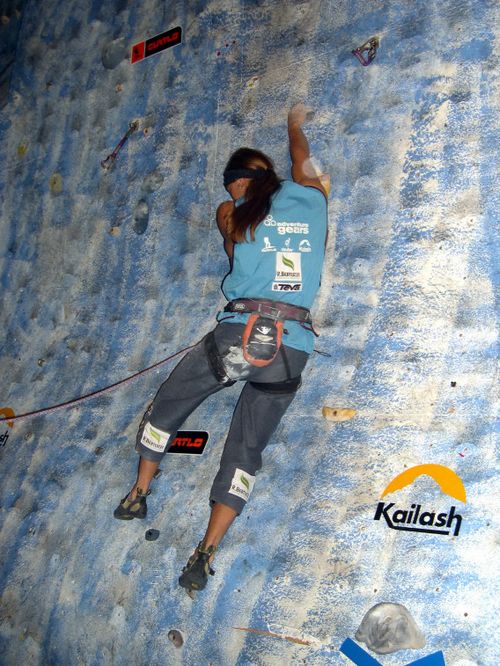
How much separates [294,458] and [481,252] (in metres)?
0.86

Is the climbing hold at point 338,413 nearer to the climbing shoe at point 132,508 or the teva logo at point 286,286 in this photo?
the teva logo at point 286,286

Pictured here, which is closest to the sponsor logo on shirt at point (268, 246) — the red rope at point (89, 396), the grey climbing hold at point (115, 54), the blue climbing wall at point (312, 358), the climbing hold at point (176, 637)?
the blue climbing wall at point (312, 358)

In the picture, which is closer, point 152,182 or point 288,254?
point 288,254

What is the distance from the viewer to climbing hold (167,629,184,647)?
82.2 inches

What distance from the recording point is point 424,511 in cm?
185

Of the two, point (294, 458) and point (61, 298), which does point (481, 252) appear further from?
point (61, 298)

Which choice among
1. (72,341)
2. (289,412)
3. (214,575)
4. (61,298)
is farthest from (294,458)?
(61,298)

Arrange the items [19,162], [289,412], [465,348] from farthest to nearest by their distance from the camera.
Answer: [19,162], [289,412], [465,348]

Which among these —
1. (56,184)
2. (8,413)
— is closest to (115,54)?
(56,184)

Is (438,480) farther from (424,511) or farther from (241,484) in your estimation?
(241,484)

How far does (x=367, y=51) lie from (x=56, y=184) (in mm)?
1592

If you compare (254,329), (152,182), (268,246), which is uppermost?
Result: (152,182)

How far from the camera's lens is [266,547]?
81.4 inches

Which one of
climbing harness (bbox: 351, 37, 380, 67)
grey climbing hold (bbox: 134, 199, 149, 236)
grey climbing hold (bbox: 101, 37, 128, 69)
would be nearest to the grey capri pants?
grey climbing hold (bbox: 134, 199, 149, 236)
